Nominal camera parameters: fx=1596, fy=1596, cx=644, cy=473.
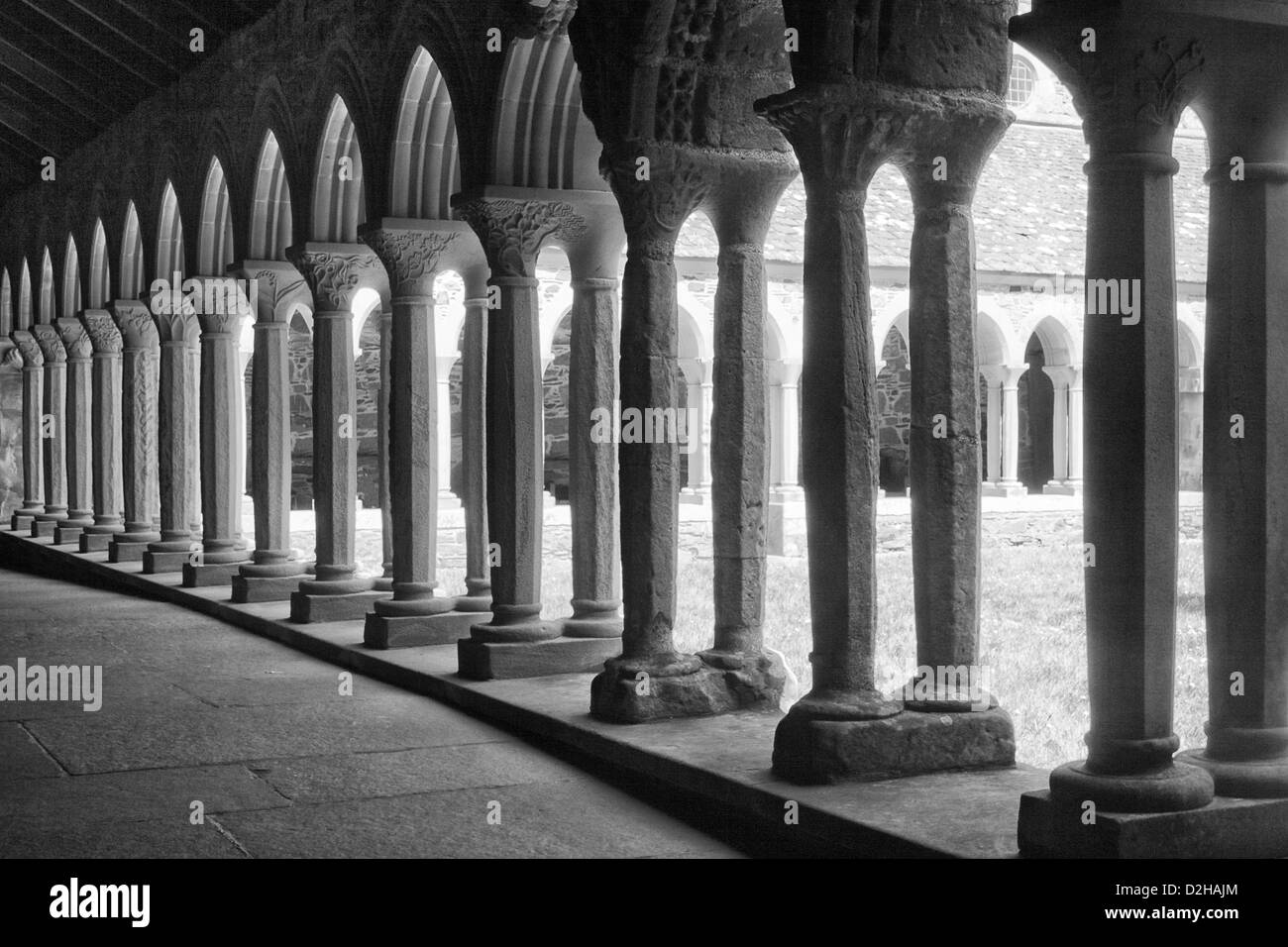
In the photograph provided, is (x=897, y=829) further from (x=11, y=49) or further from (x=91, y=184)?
(x=91, y=184)

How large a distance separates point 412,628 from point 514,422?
1.34 meters

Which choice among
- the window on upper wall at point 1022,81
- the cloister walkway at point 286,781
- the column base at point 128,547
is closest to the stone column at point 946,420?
the cloister walkway at point 286,781

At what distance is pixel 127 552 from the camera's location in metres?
12.5

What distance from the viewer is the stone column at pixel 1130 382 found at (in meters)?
3.32

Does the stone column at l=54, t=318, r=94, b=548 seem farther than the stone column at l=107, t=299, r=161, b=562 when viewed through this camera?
Yes

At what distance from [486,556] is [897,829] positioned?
400 centimetres

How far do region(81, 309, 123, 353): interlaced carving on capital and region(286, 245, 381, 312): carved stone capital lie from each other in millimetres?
5899

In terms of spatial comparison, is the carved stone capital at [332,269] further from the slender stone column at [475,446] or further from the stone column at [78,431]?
the stone column at [78,431]

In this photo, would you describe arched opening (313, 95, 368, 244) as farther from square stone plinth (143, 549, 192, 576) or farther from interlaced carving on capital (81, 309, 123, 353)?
interlaced carving on capital (81, 309, 123, 353)

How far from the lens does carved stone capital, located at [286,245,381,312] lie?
28.1 ft

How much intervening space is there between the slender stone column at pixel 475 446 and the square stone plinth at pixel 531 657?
3.18 ft

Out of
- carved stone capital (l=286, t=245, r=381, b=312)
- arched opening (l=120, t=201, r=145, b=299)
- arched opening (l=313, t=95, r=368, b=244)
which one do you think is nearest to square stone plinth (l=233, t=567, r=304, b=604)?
carved stone capital (l=286, t=245, r=381, b=312)

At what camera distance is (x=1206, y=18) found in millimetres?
3291
